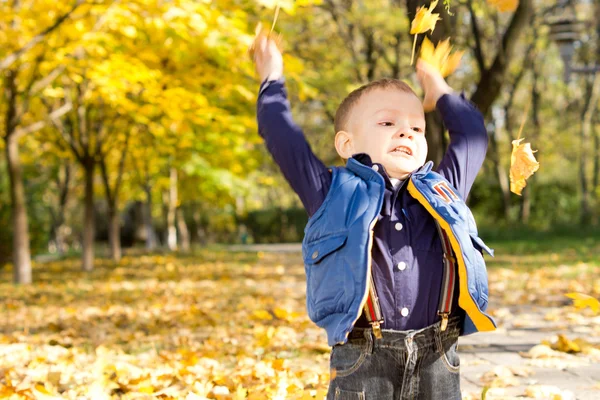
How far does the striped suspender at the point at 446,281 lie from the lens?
1947mm

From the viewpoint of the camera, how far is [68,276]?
12.5m

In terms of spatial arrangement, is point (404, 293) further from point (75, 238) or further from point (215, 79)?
point (75, 238)

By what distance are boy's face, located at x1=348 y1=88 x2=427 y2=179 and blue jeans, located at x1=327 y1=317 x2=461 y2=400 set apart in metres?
0.51

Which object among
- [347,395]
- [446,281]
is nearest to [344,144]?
[446,281]

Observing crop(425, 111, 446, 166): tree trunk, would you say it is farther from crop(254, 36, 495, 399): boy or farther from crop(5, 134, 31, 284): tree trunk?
crop(5, 134, 31, 284): tree trunk

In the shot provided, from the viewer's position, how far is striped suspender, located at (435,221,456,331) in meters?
1.95

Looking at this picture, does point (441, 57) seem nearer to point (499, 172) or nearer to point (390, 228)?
point (390, 228)

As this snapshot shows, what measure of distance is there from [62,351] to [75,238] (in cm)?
4318

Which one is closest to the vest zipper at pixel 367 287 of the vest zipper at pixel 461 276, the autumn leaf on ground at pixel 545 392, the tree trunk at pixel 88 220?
the vest zipper at pixel 461 276

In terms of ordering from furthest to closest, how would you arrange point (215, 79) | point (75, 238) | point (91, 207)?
point (75, 238)
point (91, 207)
point (215, 79)

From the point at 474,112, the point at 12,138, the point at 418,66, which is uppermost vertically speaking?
the point at 12,138

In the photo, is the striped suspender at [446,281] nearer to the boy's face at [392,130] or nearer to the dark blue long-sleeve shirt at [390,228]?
the dark blue long-sleeve shirt at [390,228]

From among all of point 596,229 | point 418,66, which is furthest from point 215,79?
point 596,229

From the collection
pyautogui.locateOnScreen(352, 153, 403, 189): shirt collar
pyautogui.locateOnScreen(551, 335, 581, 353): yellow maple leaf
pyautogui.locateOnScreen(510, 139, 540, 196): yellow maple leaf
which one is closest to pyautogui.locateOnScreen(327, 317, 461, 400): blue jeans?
pyautogui.locateOnScreen(352, 153, 403, 189): shirt collar
